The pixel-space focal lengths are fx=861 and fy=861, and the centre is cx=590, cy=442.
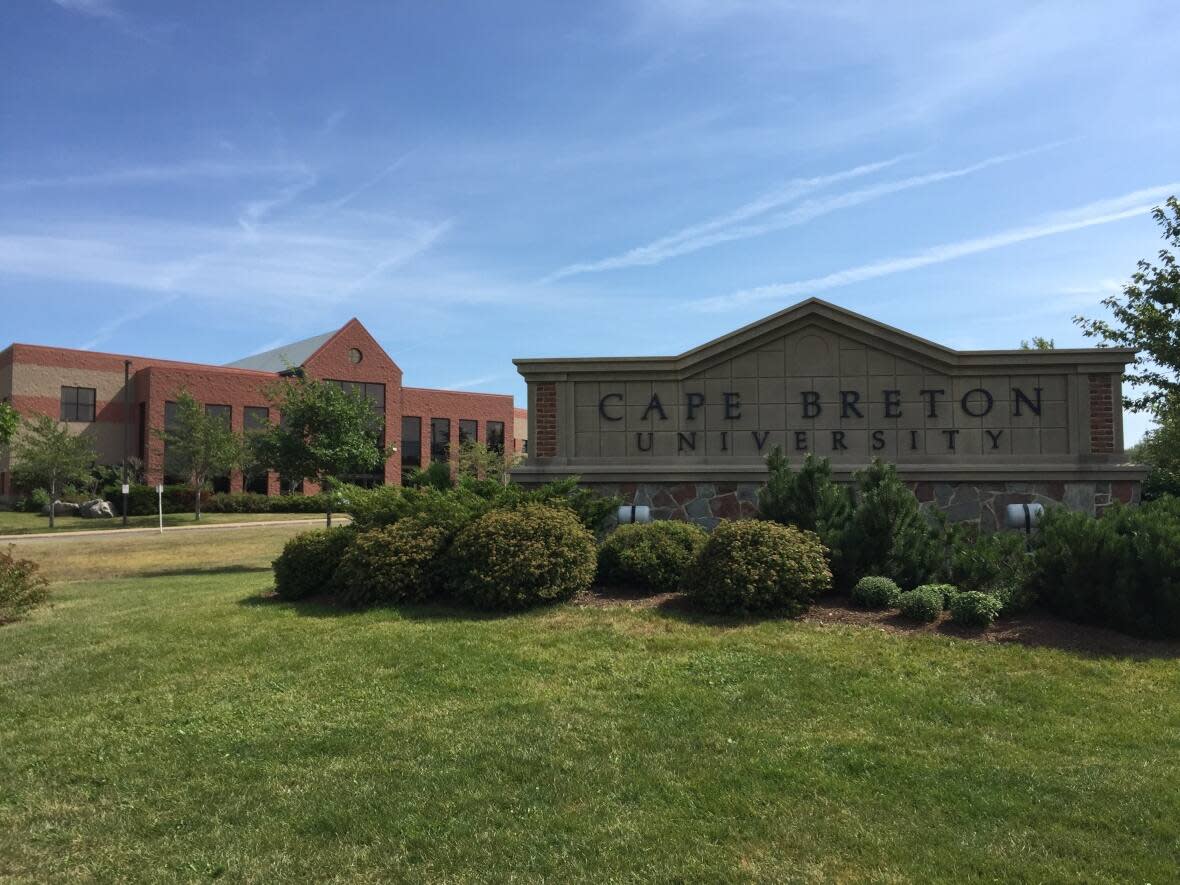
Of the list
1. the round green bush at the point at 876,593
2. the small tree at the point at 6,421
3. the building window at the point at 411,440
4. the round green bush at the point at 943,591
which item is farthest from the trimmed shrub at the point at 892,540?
the building window at the point at 411,440

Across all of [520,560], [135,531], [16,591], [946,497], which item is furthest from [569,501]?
[135,531]

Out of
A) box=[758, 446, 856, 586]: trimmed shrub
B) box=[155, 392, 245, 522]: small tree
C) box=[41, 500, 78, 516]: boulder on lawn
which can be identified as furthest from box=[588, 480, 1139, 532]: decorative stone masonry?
box=[41, 500, 78, 516]: boulder on lawn

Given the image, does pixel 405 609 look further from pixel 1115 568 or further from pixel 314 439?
pixel 314 439

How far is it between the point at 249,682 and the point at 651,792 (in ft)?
12.3

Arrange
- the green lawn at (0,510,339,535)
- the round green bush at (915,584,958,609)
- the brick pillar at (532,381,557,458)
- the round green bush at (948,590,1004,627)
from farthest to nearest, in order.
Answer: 1. the green lawn at (0,510,339,535)
2. the brick pillar at (532,381,557,458)
3. the round green bush at (915,584,958,609)
4. the round green bush at (948,590,1004,627)

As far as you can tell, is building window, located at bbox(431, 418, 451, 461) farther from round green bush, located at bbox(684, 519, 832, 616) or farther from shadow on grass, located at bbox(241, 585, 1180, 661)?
round green bush, located at bbox(684, 519, 832, 616)

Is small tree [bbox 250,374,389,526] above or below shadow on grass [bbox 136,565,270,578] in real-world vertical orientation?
above

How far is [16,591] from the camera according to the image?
11.0 metres

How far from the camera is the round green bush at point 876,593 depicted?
841 cm

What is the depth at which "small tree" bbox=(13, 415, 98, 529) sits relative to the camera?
3775 centimetres

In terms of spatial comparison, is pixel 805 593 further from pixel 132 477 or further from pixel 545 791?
pixel 132 477

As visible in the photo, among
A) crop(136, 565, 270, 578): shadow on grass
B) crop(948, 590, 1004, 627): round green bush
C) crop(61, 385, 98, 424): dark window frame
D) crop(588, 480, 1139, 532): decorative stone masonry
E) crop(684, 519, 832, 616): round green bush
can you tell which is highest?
crop(61, 385, 98, 424): dark window frame

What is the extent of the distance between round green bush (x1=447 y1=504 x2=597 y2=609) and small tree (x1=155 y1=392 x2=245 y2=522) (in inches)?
1344

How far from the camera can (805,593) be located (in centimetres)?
838
